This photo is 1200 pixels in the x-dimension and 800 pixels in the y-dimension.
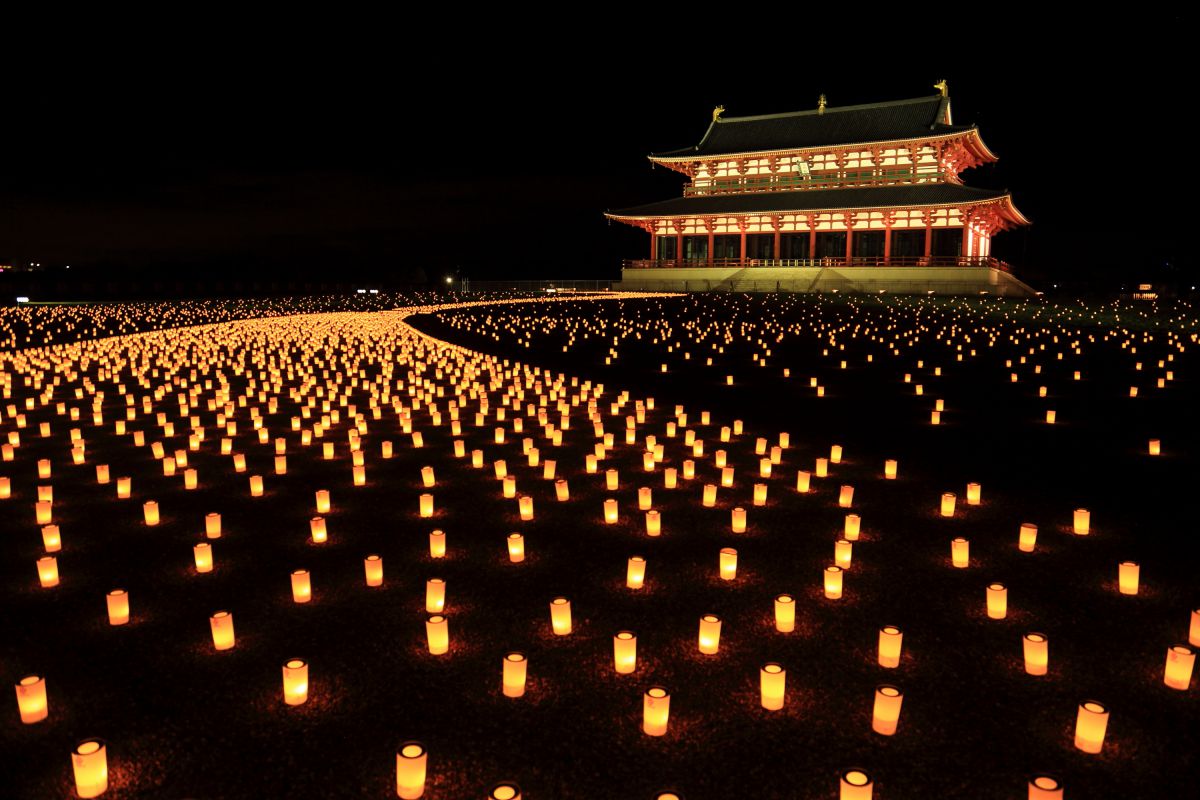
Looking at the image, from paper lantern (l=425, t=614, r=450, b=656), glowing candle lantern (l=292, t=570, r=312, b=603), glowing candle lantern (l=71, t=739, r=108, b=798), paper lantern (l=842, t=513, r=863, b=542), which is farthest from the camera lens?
paper lantern (l=842, t=513, r=863, b=542)

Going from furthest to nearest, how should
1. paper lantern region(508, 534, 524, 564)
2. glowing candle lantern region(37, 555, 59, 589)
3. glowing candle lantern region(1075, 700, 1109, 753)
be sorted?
paper lantern region(508, 534, 524, 564)
glowing candle lantern region(37, 555, 59, 589)
glowing candle lantern region(1075, 700, 1109, 753)

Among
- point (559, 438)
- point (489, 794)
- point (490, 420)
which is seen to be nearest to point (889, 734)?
point (489, 794)

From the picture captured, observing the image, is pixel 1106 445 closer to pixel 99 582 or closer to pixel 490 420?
pixel 490 420

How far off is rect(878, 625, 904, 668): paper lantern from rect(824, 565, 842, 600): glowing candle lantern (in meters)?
0.66

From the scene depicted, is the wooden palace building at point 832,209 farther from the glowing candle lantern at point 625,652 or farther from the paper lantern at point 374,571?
the glowing candle lantern at point 625,652

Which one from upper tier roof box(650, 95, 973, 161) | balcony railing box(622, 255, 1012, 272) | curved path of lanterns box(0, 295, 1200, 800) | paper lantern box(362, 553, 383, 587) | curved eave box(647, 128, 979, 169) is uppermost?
upper tier roof box(650, 95, 973, 161)

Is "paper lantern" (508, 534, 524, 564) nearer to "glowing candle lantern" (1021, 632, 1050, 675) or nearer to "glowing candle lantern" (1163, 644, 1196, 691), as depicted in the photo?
"glowing candle lantern" (1021, 632, 1050, 675)

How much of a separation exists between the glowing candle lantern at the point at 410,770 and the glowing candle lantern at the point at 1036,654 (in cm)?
255

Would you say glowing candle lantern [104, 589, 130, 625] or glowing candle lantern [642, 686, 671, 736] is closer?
glowing candle lantern [642, 686, 671, 736]

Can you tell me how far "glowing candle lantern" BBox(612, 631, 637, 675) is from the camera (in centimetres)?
335

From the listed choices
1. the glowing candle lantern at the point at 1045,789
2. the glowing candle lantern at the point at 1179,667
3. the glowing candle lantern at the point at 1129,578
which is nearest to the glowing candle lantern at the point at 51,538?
the glowing candle lantern at the point at 1045,789

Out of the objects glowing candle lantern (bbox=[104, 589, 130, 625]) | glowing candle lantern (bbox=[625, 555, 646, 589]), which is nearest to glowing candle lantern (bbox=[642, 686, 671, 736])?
glowing candle lantern (bbox=[625, 555, 646, 589])

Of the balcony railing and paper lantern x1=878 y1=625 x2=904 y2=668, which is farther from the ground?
the balcony railing

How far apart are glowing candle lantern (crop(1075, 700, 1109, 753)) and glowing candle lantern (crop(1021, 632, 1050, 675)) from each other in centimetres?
49
